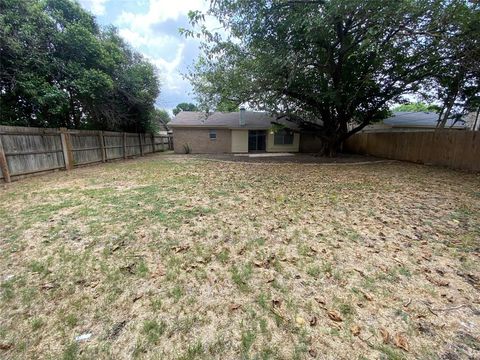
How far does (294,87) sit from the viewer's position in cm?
1180

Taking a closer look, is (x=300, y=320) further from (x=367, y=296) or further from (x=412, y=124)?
(x=412, y=124)

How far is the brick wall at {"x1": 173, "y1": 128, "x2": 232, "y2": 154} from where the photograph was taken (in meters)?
18.4

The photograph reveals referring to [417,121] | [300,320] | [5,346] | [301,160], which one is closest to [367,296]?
[300,320]

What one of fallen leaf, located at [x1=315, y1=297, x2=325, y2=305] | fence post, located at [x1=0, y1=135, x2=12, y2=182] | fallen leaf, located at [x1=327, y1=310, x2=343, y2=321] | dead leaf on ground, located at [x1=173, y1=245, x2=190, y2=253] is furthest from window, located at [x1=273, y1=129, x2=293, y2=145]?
fallen leaf, located at [x1=327, y1=310, x2=343, y2=321]

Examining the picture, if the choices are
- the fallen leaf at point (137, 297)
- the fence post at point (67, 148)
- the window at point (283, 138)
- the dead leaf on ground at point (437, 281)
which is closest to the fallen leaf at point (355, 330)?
the dead leaf on ground at point (437, 281)

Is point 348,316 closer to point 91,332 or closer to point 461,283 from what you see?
point 461,283

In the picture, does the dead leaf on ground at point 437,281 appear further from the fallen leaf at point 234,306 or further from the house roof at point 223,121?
the house roof at point 223,121

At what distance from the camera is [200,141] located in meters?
18.6

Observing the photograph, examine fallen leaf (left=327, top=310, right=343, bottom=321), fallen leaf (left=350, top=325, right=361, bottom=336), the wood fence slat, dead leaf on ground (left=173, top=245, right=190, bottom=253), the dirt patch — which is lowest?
fallen leaf (left=350, top=325, right=361, bottom=336)

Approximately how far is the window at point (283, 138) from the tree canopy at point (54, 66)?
1168 centimetres

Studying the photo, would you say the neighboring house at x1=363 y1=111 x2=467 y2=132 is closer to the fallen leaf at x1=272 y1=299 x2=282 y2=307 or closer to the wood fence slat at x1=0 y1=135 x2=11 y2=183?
the fallen leaf at x1=272 y1=299 x2=282 y2=307

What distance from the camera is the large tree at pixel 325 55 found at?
7.39 meters

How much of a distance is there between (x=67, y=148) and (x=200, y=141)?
10202mm

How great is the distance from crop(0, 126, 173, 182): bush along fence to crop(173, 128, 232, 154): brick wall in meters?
4.66
